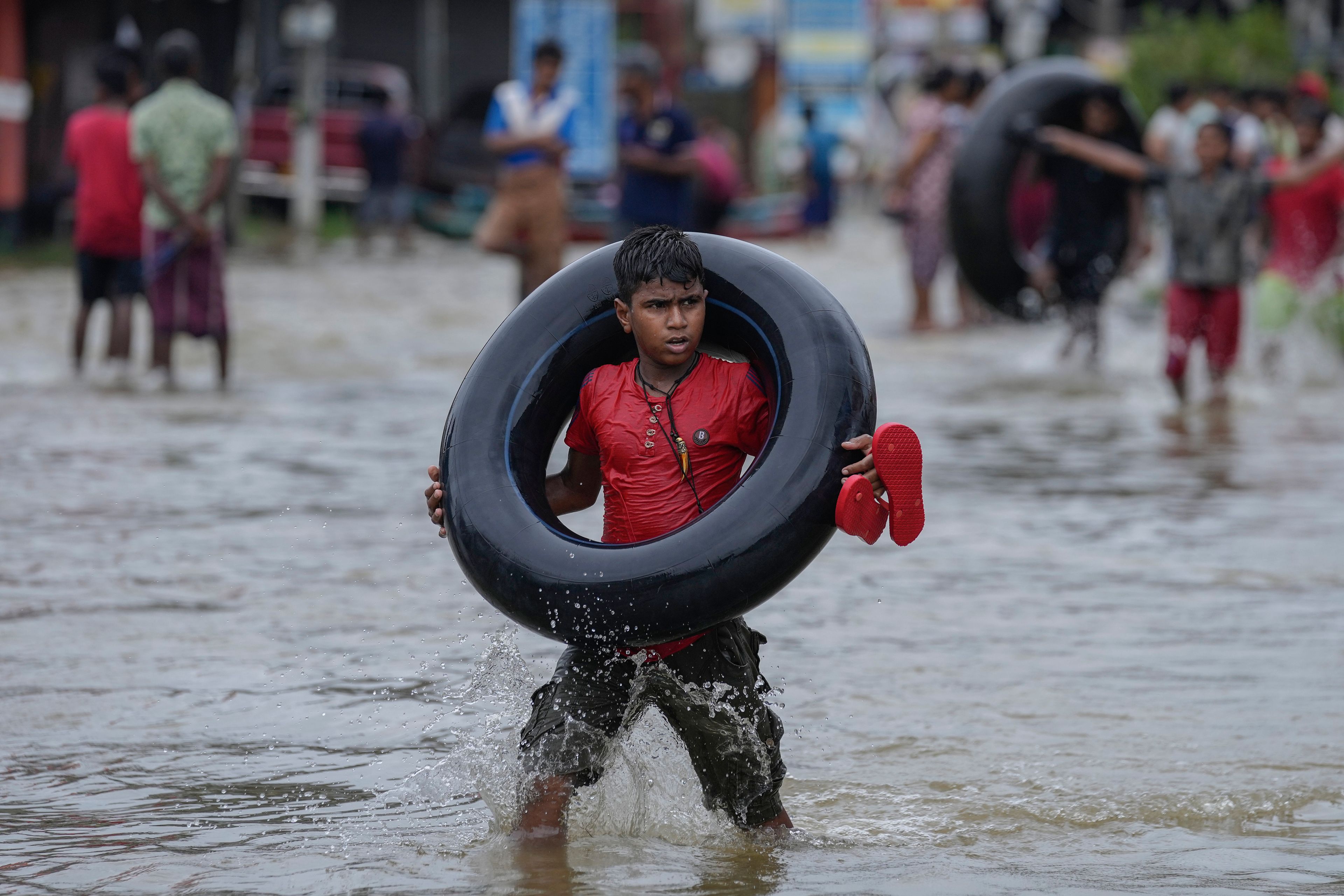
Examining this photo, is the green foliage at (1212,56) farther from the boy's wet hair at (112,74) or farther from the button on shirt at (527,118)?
the boy's wet hair at (112,74)

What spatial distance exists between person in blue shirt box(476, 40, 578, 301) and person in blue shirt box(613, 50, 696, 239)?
395 millimetres

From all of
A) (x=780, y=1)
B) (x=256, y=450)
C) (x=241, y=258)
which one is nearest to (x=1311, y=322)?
(x=256, y=450)

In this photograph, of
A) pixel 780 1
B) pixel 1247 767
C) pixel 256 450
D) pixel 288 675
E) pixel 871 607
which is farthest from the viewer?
pixel 780 1

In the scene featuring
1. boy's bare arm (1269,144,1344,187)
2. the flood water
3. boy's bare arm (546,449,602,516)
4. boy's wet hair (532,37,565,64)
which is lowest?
the flood water

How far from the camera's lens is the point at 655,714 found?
15.4 ft

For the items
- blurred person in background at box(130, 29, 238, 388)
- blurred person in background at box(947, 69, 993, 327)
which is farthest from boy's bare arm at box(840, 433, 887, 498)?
blurred person in background at box(947, 69, 993, 327)

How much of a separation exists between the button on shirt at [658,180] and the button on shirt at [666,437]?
29.1 feet

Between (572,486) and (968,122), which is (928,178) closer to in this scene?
(968,122)

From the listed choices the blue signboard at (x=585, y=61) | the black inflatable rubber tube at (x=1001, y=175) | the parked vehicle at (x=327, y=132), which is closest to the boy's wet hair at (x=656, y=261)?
the black inflatable rubber tube at (x=1001, y=175)

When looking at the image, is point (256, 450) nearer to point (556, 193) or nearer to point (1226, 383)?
point (556, 193)

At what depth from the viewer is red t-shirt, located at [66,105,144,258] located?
11539mm

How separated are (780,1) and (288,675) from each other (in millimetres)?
32000

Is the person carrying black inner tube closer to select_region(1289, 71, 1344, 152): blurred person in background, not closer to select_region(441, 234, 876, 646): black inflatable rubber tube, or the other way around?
select_region(1289, 71, 1344, 152): blurred person in background

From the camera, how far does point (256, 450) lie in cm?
965
